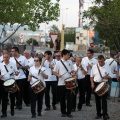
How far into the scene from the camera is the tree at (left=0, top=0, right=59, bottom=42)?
81.7 feet

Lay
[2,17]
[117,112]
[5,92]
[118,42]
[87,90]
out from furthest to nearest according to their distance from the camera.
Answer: [118,42] < [2,17] < [87,90] < [117,112] < [5,92]

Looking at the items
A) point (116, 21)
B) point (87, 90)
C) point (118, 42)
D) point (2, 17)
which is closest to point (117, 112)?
point (87, 90)

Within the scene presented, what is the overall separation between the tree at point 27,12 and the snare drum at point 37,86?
12084 mm

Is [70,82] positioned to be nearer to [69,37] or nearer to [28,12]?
[28,12]

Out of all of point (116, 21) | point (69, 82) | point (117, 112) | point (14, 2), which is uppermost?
point (14, 2)

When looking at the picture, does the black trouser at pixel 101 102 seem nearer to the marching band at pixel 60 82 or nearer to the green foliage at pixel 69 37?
the marching band at pixel 60 82

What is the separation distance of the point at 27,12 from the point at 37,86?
1684 centimetres

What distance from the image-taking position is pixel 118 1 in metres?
16.8

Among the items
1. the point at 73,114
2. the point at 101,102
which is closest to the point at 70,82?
the point at 101,102

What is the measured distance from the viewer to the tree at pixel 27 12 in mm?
24902

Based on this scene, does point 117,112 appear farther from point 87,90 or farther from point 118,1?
point 118,1

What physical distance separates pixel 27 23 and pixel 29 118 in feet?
57.8

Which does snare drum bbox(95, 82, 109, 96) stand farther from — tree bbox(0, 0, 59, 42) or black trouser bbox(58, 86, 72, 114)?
tree bbox(0, 0, 59, 42)

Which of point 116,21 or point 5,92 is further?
point 116,21
